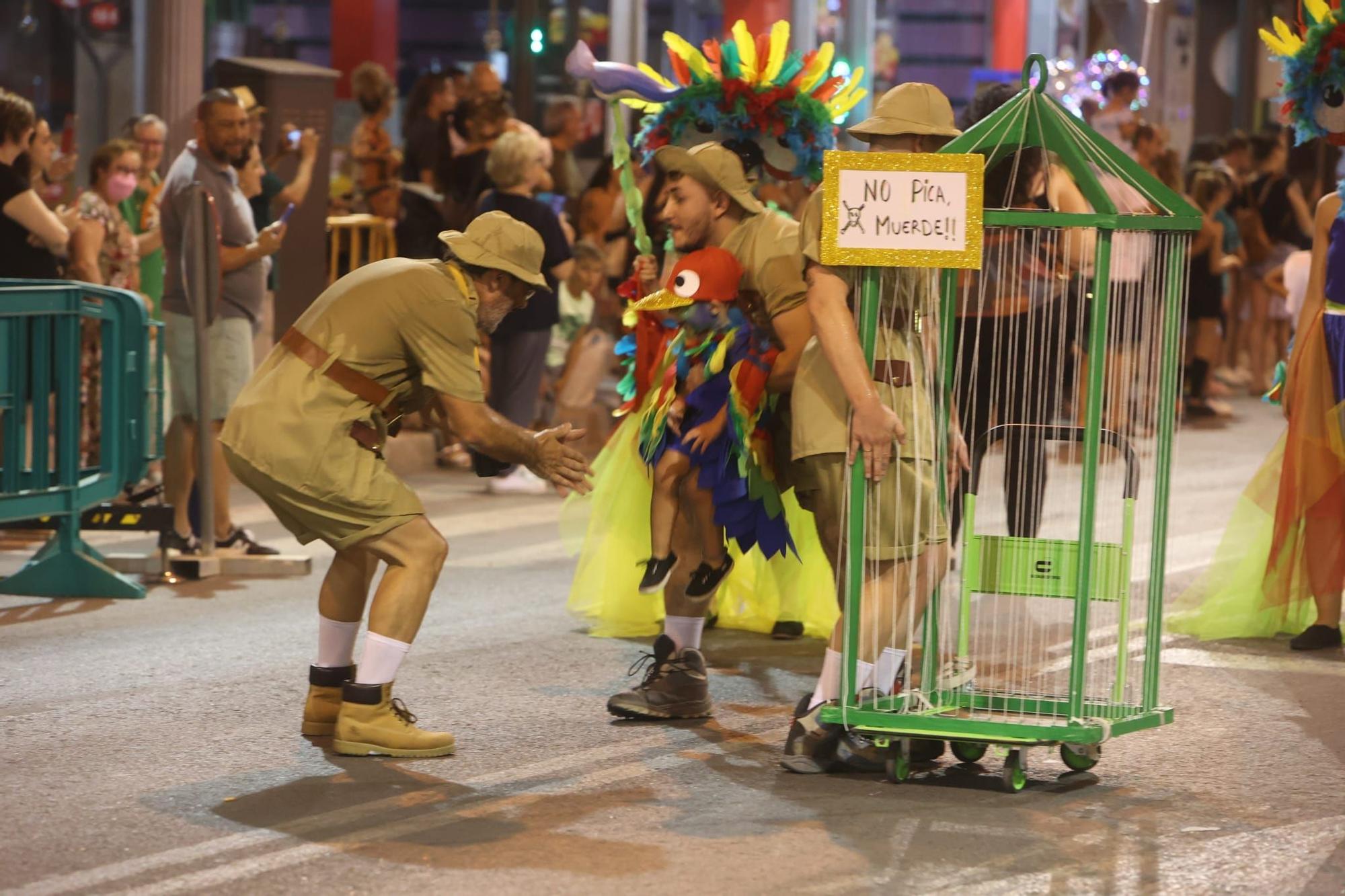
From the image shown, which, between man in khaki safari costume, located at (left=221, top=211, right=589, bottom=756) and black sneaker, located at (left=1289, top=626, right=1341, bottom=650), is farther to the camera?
black sneaker, located at (left=1289, top=626, right=1341, bottom=650)

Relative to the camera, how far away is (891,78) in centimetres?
2988

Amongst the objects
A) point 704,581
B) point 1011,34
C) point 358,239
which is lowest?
point 704,581

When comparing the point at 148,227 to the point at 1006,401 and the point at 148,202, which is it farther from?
the point at 1006,401

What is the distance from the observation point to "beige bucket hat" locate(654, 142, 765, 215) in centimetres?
634

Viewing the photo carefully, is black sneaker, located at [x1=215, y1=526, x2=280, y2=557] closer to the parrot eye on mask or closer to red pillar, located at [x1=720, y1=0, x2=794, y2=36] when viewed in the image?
the parrot eye on mask

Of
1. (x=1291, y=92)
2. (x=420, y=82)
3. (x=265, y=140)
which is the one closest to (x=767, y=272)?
(x=1291, y=92)

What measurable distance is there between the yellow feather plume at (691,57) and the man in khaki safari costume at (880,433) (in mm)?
1848

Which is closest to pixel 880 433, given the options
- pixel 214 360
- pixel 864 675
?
pixel 864 675

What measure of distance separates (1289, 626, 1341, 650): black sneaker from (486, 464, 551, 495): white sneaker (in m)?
5.34

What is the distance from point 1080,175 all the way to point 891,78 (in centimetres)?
2519

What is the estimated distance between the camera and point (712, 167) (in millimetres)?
6348

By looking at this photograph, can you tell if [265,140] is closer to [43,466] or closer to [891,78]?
[43,466]

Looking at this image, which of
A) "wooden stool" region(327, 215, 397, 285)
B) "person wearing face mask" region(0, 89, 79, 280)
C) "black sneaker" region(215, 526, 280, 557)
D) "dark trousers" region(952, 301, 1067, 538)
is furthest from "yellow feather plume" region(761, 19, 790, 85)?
"wooden stool" region(327, 215, 397, 285)

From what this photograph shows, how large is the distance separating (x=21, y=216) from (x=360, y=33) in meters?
14.5
